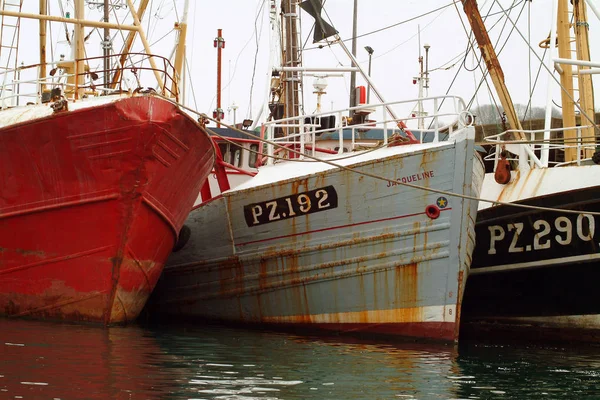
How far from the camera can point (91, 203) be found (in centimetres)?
1116

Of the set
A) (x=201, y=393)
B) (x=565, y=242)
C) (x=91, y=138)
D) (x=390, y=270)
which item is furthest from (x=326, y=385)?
(x=565, y=242)

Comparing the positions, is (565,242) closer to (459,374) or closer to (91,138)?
(459,374)

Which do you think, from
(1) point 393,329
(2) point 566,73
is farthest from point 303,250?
(2) point 566,73

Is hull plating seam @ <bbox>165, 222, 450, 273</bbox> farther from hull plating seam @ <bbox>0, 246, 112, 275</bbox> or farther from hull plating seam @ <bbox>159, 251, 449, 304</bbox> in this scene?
hull plating seam @ <bbox>0, 246, 112, 275</bbox>

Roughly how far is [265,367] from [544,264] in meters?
5.32

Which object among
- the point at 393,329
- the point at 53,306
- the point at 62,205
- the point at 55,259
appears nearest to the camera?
the point at 62,205

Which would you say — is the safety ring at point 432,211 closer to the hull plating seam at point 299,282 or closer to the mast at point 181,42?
the hull plating seam at point 299,282

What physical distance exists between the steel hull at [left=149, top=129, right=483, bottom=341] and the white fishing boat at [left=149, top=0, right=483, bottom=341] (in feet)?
0.05

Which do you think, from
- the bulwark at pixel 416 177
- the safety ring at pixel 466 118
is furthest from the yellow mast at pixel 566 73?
the bulwark at pixel 416 177

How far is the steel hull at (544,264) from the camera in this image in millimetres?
12031

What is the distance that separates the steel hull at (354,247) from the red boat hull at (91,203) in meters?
1.41

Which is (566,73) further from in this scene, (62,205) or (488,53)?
(62,205)

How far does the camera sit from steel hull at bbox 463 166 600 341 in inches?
474

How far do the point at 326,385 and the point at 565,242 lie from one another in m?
5.60
